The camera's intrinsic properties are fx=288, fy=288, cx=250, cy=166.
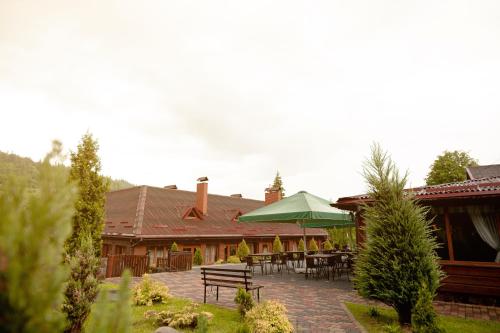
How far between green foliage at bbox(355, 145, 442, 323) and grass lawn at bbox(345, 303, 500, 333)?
2.08ft

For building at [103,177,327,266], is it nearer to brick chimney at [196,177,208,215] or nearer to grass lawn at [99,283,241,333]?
brick chimney at [196,177,208,215]

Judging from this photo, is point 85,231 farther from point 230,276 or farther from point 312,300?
point 312,300

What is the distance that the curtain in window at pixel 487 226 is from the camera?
9.71 metres

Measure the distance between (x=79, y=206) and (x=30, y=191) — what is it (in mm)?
9776

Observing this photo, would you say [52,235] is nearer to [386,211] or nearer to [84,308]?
[84,308]

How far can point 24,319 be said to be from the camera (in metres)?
1.26

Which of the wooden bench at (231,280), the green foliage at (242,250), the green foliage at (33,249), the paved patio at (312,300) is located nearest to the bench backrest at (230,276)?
the wooden bench at (231,280)

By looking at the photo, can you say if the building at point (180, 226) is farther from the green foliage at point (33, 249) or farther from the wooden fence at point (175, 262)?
the green foliage at point (33, 249)

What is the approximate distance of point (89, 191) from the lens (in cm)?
1057

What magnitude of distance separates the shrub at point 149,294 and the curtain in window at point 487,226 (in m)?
11.0

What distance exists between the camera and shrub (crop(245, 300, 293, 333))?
6066mm

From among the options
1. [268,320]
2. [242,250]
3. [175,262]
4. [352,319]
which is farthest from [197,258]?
[268,320]

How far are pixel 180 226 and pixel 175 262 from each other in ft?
21.4

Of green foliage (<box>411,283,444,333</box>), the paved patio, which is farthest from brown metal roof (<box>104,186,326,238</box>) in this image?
green foliage (<box>411,283,444,333</box>)
